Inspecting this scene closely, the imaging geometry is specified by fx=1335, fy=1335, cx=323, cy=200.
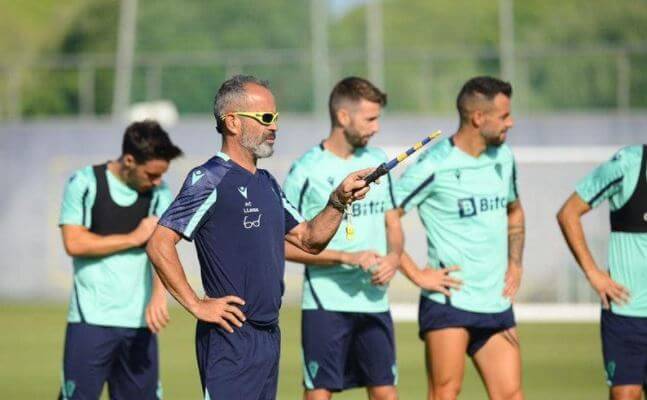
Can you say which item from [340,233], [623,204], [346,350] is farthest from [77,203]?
[623,204]

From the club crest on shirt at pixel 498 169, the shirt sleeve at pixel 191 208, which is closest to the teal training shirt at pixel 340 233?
the club crest on shirt at pixel 498 169

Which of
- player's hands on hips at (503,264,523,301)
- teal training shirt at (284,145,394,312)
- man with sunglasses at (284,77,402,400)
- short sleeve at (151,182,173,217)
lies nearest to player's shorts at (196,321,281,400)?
man with sunglasses at (284,77,402,400)

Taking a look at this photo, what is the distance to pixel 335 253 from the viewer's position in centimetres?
894

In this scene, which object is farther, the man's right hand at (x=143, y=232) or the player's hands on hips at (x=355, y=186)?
the man's right hand at (x=143, y=232)

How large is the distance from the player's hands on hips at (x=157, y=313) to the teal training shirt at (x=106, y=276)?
0.83 feet

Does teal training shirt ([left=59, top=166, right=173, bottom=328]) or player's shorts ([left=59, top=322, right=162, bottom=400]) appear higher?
teal training shirt ([left=59, top=166, right=173, bottom=328])

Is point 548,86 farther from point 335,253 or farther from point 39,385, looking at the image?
point 335,253

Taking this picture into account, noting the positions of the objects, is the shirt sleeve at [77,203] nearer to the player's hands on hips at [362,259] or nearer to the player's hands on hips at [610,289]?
the player's hands on hips at [362,259]

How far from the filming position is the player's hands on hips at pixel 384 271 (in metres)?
8.80

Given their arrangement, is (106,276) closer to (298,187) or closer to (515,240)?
(298,187)

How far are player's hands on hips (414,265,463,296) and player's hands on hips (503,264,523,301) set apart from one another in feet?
1.18

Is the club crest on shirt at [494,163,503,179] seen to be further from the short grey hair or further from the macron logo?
the macron logo

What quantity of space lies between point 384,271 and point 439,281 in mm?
401

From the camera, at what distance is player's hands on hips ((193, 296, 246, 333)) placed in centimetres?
658
